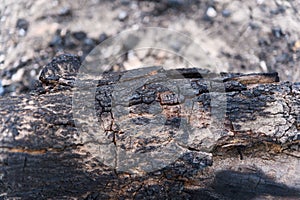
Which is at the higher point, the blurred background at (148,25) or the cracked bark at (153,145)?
the blurred background at (148,25)

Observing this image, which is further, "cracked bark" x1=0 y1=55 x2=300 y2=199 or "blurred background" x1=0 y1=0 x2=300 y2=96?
"blurred background" x1=0 y1=0 x2=300 y2=96

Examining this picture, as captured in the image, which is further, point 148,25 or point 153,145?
point 148,25

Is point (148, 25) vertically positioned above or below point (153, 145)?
above

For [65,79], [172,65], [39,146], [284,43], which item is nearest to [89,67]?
[172,65]

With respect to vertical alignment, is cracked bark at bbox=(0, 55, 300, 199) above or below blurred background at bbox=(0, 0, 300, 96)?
below

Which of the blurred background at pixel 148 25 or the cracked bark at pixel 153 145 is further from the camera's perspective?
the blurred background at pixel 148 25
